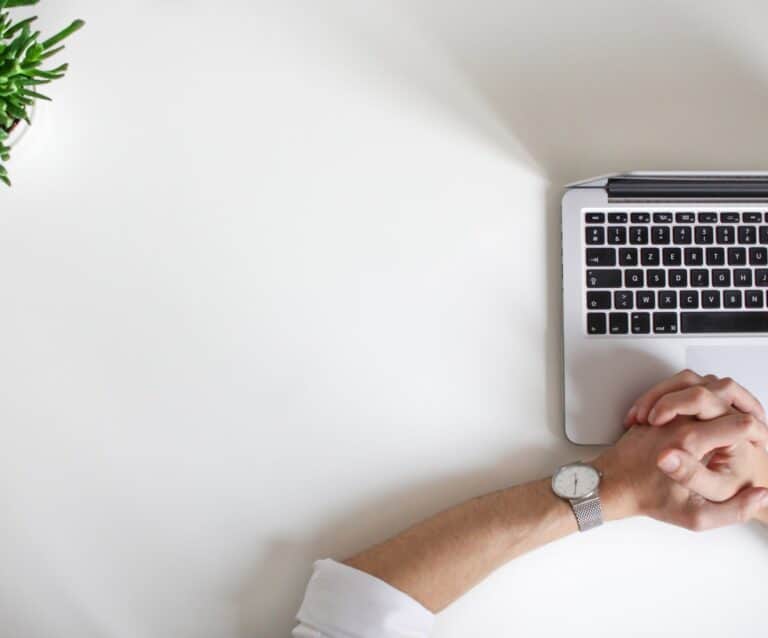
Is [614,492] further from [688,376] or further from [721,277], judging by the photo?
[721,277]

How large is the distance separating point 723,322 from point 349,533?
20.5 inches

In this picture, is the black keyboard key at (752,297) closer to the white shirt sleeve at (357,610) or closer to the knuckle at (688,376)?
the knuckle at (688,376)

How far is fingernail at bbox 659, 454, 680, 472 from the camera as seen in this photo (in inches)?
33.4

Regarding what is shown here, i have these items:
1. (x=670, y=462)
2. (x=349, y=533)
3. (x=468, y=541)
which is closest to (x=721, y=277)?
(x=670, y=462)

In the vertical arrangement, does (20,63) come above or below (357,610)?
above

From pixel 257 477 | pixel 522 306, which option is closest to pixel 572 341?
pixel 522 306

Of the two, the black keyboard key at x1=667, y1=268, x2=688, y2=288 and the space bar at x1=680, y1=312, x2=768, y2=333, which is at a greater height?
the black keyboard key at x1=667, y1=268, x2=688, y2=288

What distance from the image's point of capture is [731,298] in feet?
3.02

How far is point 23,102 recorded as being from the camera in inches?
32.4

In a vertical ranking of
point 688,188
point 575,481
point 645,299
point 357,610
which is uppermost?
point 688,188

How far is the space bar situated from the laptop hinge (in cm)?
14

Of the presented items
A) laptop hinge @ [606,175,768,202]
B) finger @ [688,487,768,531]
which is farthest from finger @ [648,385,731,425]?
laptop hinge @ [606,175,768,202]

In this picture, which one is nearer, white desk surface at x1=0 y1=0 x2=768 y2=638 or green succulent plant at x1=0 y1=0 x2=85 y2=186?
green succulent plant at x1=0 y1=0 x2=85 y2=186

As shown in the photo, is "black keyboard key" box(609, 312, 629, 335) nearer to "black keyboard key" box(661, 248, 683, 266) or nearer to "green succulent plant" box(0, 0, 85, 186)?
"black keyboard key" box(661, 248, 683, 266)
